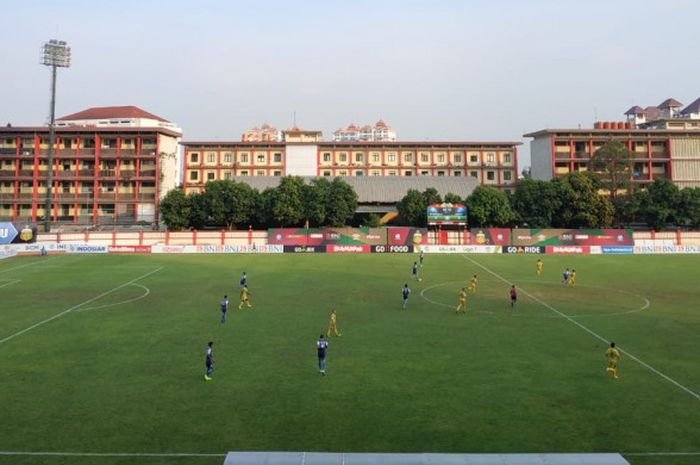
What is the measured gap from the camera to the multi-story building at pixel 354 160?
119m

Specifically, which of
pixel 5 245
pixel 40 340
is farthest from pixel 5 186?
pixel 40 340

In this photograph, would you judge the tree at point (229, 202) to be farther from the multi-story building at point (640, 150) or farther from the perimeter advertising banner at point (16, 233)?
the multi-story building at point (640, 150)

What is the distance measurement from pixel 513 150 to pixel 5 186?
381 feet

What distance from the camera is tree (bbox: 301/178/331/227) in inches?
3366

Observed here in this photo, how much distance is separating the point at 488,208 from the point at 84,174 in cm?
8533

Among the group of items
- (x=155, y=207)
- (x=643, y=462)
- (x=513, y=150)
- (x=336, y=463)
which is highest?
(x=513, y=150)

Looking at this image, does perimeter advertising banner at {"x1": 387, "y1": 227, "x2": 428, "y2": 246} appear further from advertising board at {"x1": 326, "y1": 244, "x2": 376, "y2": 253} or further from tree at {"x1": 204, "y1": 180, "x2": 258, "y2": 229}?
tree at {"x1": 204, "y1": 180, "x2": 258, "y2": 229}

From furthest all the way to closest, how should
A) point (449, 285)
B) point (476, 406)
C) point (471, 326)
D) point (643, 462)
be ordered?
1. point (449, 285)
2. point (471, 326)
3. point (476, 406)
4. point (643, 462)

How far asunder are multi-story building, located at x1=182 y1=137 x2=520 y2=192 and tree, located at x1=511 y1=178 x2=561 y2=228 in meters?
29.8

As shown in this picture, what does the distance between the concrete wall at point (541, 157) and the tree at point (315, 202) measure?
57.6m

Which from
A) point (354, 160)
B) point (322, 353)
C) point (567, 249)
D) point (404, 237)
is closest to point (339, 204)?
point (404, 237)

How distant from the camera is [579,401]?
1822cm

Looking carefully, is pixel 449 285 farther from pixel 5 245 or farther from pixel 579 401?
pixel 5 245

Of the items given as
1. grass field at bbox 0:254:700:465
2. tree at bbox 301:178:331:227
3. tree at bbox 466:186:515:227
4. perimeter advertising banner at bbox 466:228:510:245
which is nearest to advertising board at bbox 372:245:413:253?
perimeter advertising banner at bbox 466:228:510:245
